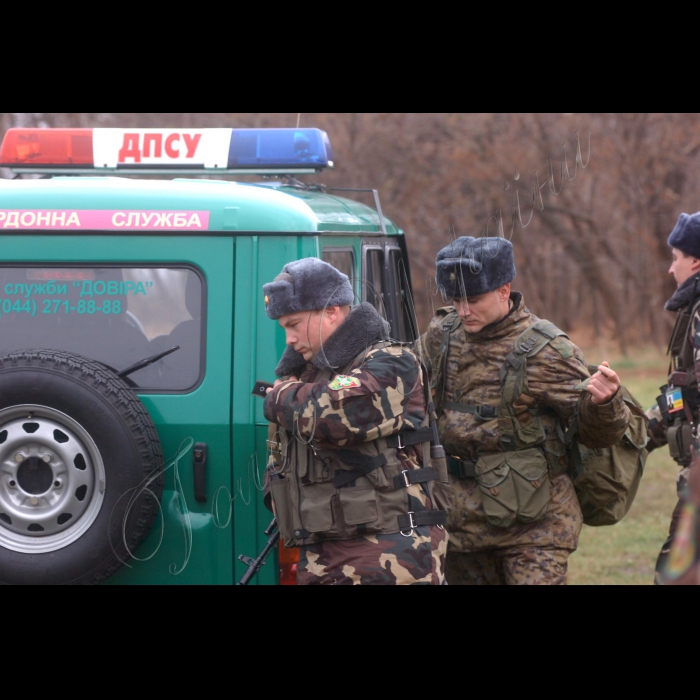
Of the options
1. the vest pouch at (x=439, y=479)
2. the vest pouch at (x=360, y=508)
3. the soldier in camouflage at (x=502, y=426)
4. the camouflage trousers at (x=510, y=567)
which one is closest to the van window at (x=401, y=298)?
the soldier in camouflage at (x=502, y=426)

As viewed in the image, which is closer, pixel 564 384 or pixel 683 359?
pixel 564 384

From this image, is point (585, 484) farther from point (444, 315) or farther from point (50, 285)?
point (50, 285)

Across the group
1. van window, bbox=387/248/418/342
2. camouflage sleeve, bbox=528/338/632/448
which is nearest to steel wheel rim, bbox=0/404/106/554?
camouflage sleeve, bbox=528/338/632/448

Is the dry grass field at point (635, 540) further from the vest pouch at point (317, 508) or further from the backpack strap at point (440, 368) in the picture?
the vest pouch at point (317, 508)

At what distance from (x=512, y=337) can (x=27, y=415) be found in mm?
1706

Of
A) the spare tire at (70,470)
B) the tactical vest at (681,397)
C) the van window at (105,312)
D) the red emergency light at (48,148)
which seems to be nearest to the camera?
the spare tire at (70,470)

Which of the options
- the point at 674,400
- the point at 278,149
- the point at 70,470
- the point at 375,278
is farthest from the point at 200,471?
the point at 674,400

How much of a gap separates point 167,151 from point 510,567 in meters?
2.16

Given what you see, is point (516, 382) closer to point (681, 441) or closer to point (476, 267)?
point (476, 267)

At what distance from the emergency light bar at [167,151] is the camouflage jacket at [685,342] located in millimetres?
1577

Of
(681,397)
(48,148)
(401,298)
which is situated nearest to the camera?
(48,148)

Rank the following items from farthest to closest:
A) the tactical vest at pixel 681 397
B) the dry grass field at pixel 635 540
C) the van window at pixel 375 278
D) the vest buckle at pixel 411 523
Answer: the dry grass field at pixel 635 540 < the tactical vest at pixel 681 397 < the van window at pixel 375 278 < the vest buckle at pixel 411 523

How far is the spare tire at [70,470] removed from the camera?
3.05 metres

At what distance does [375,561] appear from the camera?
278cm
